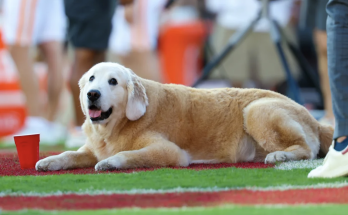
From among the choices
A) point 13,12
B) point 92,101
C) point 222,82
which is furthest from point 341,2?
point 222,82

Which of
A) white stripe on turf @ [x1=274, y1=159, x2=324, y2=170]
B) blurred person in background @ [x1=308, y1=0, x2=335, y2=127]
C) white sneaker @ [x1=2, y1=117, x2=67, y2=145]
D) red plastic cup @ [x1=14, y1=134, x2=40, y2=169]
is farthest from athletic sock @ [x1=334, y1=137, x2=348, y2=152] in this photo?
white sneaker @ [x1=2, y1=117, x2=67, y2=145]

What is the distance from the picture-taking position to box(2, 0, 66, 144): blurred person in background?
7.85 metres

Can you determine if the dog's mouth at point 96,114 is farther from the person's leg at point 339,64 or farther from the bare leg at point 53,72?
the bare leg at point 53,72

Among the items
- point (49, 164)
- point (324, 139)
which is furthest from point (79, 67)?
point (324, 139)

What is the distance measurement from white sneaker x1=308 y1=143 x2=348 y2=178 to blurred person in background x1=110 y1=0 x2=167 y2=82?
201 inches

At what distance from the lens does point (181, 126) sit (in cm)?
474

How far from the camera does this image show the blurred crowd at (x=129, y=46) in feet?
23.5

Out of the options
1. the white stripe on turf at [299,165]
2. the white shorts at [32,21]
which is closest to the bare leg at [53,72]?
the white shorts at [32,21]

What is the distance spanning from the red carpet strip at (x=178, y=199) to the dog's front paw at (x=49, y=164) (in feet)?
3.88

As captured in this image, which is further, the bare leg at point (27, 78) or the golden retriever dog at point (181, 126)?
the bare leg at point (27, 78)

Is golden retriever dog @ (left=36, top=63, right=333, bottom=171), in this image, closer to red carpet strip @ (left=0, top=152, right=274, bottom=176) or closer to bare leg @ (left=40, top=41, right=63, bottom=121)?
red carpet strip @ (left=0, top=152, right=274, bottom=176)

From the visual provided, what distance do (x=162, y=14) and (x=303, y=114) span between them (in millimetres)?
4346

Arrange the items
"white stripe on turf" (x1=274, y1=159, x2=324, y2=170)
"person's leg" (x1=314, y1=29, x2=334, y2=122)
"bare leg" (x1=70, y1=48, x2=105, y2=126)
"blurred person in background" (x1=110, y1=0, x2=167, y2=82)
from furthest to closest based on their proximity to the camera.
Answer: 1. "blurred person in background" (x1=110, y1=0, x2=167, y2=82)
2. "person's leg" (x1=314, y1=29, x2=334, y2=122)
3. "bare leg" (x1=70, y1=48, x2=105, y2=126)
4. "white stripe on turf" (x1=274, y1=159, x2=324, y2=170)

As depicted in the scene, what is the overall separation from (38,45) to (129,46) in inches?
53.3
